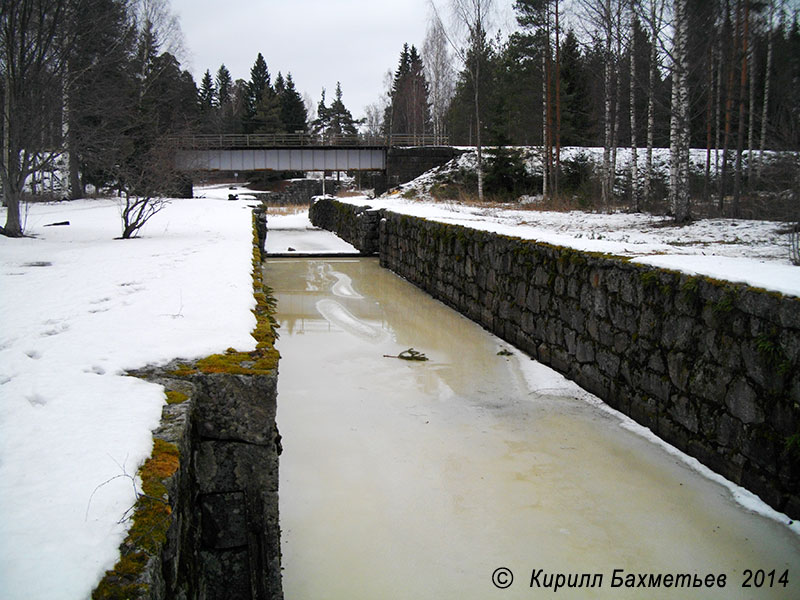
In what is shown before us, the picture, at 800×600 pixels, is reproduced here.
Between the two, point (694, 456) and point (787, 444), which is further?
point (694, 456)

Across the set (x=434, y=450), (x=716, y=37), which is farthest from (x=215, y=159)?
(x=434, y=450)

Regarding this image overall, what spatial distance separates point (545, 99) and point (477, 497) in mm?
24739

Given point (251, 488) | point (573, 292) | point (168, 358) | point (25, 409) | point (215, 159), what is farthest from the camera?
point (215, 159)

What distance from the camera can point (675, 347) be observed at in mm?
4754

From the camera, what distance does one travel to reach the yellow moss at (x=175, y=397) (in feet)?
8.77

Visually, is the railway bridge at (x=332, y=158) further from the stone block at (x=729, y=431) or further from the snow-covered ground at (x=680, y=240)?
the stone block at (x=729, y=431)

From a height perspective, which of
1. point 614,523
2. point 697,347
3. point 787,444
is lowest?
point 614,523

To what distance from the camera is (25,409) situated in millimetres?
2588

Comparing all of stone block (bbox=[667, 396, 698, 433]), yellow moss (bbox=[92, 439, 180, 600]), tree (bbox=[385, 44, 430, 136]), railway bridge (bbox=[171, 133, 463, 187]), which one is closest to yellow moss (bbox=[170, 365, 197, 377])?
yellow moss (bbox=[92, 439, 180, 600])

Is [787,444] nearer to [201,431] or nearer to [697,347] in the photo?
[697,347]

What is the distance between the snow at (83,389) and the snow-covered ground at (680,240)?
3.06 metres

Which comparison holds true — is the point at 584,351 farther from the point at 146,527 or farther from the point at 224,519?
the point at 146,527

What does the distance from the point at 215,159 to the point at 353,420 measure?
34.8 meters

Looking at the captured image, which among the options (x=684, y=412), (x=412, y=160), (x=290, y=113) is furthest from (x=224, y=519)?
(x=290, y=113)
